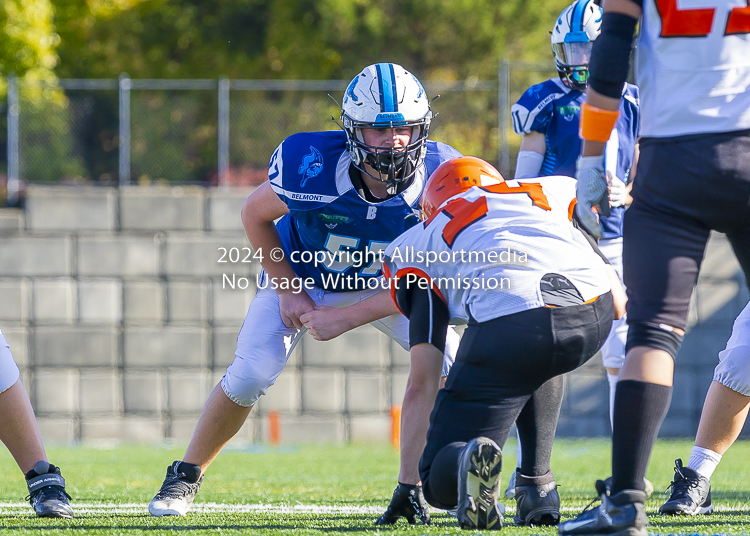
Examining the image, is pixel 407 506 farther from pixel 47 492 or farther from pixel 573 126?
pixel 573 126

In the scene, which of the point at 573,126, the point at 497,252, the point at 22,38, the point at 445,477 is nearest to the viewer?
the point at 445,477

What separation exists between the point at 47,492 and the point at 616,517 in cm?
197

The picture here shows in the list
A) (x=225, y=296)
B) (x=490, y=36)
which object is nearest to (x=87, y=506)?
(x=225, y=296)

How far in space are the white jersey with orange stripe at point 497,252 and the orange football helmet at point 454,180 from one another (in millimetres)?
104

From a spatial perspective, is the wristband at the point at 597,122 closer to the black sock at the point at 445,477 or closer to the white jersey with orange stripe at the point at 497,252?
the white jersey with orange stripe at the point at 497,252

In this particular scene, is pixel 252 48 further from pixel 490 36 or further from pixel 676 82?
pixel 676 82

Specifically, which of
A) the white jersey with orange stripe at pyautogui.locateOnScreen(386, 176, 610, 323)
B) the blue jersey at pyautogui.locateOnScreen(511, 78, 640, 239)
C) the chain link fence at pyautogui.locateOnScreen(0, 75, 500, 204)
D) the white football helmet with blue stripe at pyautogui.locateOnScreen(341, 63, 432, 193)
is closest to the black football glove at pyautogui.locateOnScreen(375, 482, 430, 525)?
the white jersey with orange stripe at pyautogui.locateOnScreen(386, 176, 610, 323)

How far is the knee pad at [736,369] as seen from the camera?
3311 millimetres

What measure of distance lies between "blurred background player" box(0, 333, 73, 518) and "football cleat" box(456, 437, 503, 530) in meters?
1.47

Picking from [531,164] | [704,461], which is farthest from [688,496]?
[531,164]

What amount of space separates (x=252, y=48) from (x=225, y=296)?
8.82 m

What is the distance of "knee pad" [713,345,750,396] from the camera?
331 centimetres

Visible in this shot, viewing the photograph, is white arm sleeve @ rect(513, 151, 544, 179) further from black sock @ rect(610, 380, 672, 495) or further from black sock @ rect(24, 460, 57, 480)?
black sock @ rect(24, 460, 57, 480)

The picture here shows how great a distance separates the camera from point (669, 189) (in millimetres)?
2359
